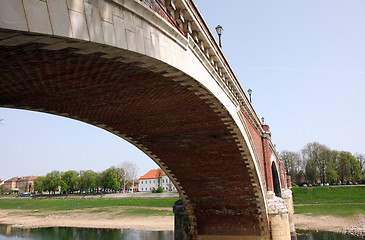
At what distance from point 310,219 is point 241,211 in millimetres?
22581

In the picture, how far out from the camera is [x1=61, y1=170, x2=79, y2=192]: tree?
8177 centimetres

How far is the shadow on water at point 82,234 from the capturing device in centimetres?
2994

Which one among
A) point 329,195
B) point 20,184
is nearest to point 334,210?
point 329,195

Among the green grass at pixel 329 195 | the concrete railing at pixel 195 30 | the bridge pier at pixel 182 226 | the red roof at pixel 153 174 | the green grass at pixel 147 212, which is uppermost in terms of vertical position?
the concrete railing at pixel 195 30

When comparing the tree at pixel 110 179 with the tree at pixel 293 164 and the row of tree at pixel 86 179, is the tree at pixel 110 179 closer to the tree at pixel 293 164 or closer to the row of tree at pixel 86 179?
the row of tree at pixel 86 179

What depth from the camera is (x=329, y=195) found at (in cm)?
4884

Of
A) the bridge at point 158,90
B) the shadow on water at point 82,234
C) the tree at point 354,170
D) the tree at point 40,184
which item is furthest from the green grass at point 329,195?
the tree at point 40,184

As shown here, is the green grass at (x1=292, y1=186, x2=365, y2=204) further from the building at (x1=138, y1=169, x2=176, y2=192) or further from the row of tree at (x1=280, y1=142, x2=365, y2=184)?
the building at (x1=138, y1=169, x2=176, y2=192)

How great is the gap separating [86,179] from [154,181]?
2027cm

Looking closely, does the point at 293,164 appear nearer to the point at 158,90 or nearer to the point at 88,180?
the point at 88,180

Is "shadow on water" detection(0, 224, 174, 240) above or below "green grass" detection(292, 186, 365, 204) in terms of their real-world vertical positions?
below

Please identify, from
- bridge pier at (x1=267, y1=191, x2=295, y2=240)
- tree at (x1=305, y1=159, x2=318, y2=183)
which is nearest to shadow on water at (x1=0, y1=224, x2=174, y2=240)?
bridge pier at (x1=267, y1=191, x2=295, y2=240)

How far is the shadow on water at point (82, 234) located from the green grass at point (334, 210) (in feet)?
65.1

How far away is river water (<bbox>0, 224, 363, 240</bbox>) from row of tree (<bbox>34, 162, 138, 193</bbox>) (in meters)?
41.1
